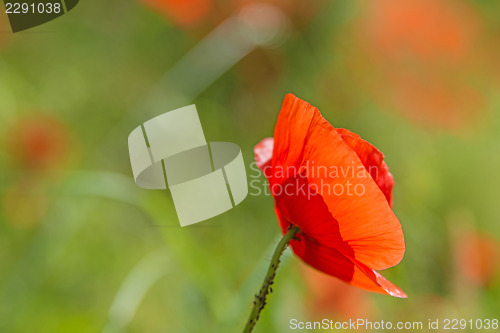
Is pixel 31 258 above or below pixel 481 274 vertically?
above

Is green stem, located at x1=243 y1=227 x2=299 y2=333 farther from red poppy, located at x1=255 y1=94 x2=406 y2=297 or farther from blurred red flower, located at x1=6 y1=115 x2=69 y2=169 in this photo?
blurred red flower, located at x1=6 y1=115 x2=69 y2=169

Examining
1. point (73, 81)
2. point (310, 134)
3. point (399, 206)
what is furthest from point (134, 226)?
point (310, 134)

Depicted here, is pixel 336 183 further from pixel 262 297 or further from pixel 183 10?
pixel 183 10

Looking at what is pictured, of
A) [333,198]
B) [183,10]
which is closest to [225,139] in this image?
[183,10]

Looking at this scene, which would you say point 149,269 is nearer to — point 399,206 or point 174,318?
point 174,318

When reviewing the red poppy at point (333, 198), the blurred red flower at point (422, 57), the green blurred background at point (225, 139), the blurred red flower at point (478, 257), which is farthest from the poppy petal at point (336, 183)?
the blurred red flower at point (422, 57)

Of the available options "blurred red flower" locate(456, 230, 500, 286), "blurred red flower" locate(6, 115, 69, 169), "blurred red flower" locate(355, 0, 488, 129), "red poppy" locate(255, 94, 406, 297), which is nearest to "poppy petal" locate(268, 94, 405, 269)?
"red poppy" locate(255, 94, 406, 297)

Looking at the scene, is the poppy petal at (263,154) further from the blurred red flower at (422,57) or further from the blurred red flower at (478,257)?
Answer: the blurred red flower at (422,57)
